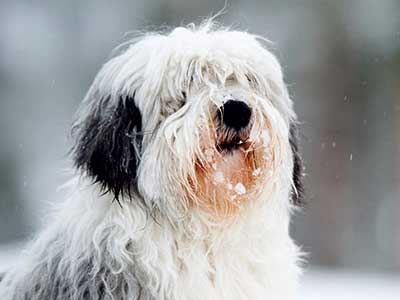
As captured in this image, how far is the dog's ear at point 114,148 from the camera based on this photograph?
3162 millimetres

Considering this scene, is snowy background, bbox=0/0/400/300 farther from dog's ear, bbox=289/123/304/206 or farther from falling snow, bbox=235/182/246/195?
falling snow, bbox=235/182/246/195

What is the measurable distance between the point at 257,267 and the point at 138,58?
0.82 meters

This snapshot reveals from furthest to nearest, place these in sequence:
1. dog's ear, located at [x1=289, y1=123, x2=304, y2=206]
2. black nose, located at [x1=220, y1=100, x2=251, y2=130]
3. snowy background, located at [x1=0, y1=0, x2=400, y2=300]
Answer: snowy background, located at [x1=0, y1=0, x2=400, y2=300] < dog's ear, located at [x1=289, y1=123, x2=304, y2=206] < black nose, located at [x1=220, y1=100, x2=251, y2=130]

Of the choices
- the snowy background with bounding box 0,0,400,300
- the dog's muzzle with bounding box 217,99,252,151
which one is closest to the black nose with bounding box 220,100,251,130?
the dog's muzzle with bounding box 217,99,252,151

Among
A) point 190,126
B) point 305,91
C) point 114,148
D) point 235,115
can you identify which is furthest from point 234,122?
point 305,91

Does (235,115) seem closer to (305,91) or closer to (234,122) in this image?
(234,122)

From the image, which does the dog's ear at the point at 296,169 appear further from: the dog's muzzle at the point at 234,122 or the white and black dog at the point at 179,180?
the dog's muzzle at the point at 234,122

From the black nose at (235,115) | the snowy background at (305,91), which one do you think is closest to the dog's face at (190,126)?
the black nose at (235,115)

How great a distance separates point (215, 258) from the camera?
3.24 metres

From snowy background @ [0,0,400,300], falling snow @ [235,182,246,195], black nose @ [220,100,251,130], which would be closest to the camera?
black nose @ [220,100,251,130]

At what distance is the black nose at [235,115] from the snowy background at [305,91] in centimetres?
731

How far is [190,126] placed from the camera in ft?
9.86

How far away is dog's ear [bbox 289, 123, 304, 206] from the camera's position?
3.44 meters

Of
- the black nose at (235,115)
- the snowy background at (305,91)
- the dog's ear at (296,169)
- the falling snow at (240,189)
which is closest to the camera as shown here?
the black nose at (235,115)
